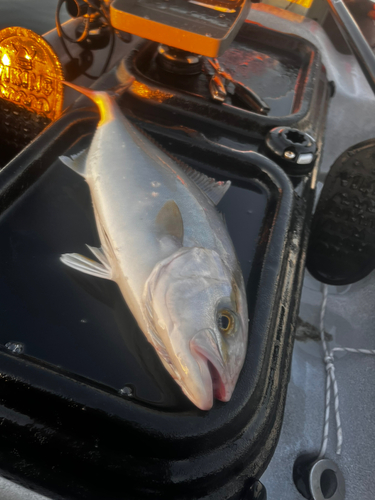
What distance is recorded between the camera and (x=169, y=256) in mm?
1250

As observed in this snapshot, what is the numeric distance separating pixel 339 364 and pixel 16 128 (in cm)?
271

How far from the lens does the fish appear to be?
1.03m

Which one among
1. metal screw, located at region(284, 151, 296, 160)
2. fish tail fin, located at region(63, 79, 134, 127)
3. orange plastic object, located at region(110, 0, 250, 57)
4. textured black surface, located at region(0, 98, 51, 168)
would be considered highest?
orange plastic object, located at region(110, 0, 250, 57)

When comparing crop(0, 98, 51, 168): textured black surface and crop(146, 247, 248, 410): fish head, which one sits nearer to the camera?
crop(146, 247, 248, 410): fish head

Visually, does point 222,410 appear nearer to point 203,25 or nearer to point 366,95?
point 203,25

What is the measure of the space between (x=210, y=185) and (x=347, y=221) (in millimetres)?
1092

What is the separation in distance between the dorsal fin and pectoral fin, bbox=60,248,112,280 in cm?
65

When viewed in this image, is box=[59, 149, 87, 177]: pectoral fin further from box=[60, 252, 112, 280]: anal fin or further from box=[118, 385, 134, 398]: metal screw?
box=[118, 385, 134, 398]: metal screw

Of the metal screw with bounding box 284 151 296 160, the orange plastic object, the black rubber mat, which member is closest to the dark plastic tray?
the metal screw with bounding box 284 151 296 160

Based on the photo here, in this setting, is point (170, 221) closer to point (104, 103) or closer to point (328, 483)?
point (104, 103)

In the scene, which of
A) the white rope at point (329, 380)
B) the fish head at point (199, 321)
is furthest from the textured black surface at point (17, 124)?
the white rope at point (329, 380)

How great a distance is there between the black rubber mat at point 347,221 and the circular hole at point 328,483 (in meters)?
1.24

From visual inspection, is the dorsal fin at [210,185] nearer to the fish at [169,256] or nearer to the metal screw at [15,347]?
the fish at [169,256]

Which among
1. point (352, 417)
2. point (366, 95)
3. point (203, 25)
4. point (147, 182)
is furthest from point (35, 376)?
point (366, 95)
